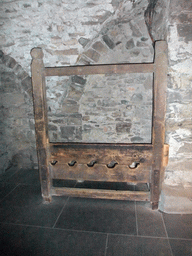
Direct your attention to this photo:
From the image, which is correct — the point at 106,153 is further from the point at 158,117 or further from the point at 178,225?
the point at 178,225

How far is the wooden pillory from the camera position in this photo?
1.73 meters

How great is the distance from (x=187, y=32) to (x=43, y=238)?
235 cm

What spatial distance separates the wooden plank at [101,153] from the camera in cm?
185

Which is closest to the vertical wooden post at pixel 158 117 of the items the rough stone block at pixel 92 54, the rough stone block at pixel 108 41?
the rough stone block at pixel 92 54

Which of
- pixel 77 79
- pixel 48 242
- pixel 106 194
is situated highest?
pixel 77 79

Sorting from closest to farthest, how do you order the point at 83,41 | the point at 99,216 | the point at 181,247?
the point at 181,247, the point at 99,216, the point at 83,41

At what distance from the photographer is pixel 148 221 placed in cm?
177

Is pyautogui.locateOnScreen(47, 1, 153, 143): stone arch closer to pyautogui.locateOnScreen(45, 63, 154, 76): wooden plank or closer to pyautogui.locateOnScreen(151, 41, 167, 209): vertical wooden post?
pyautogui.locateOnScreen(45, 63, 154, 76): wooden plank

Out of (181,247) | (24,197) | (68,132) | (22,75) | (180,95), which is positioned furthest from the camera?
(68,132)

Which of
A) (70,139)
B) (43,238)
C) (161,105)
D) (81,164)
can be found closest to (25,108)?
(70,139)

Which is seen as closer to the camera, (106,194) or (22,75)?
(106,194)

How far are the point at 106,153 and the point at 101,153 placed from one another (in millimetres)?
55

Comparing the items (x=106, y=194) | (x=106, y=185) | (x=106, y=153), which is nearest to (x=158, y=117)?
(x=106, y=153)

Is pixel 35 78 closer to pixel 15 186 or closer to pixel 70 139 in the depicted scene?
pixel 15 186
